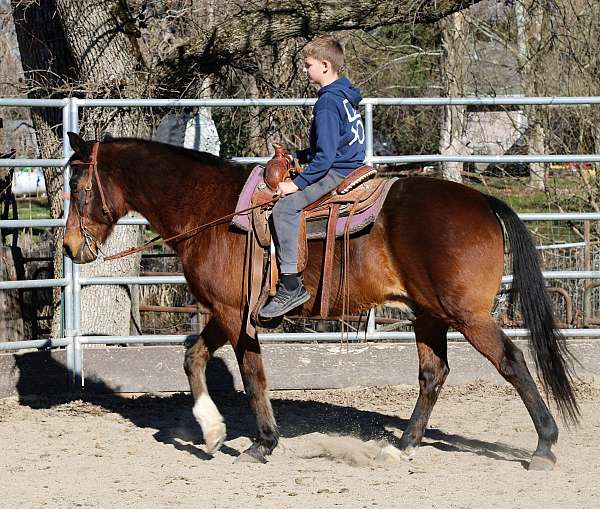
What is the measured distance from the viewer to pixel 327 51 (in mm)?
5496

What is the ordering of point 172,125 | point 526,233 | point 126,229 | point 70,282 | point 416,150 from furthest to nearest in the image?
point 416,150 < point 172,125 < point 126,229 < point 70,282 < point 526,233

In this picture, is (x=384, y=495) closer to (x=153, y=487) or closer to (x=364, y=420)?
(x=153, y=487)

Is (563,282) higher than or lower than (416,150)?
lower

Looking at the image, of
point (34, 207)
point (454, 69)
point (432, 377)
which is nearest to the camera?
point (432, 377)

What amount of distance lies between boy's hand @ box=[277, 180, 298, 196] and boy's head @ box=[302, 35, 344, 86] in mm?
644

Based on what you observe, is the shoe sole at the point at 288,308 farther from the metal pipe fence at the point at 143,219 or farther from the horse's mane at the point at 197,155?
the metal pipe fence at the point at 143,219

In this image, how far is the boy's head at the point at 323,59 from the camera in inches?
217

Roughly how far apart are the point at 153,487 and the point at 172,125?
4910mm

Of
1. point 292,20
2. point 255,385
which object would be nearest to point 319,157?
point 255,385

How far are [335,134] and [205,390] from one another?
1906mm

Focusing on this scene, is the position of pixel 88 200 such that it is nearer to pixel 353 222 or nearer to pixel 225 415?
pixel 353 222

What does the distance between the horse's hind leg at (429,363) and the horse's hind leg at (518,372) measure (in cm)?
62

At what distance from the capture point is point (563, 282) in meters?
10.7

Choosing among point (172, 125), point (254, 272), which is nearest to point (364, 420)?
point (254, 272)
